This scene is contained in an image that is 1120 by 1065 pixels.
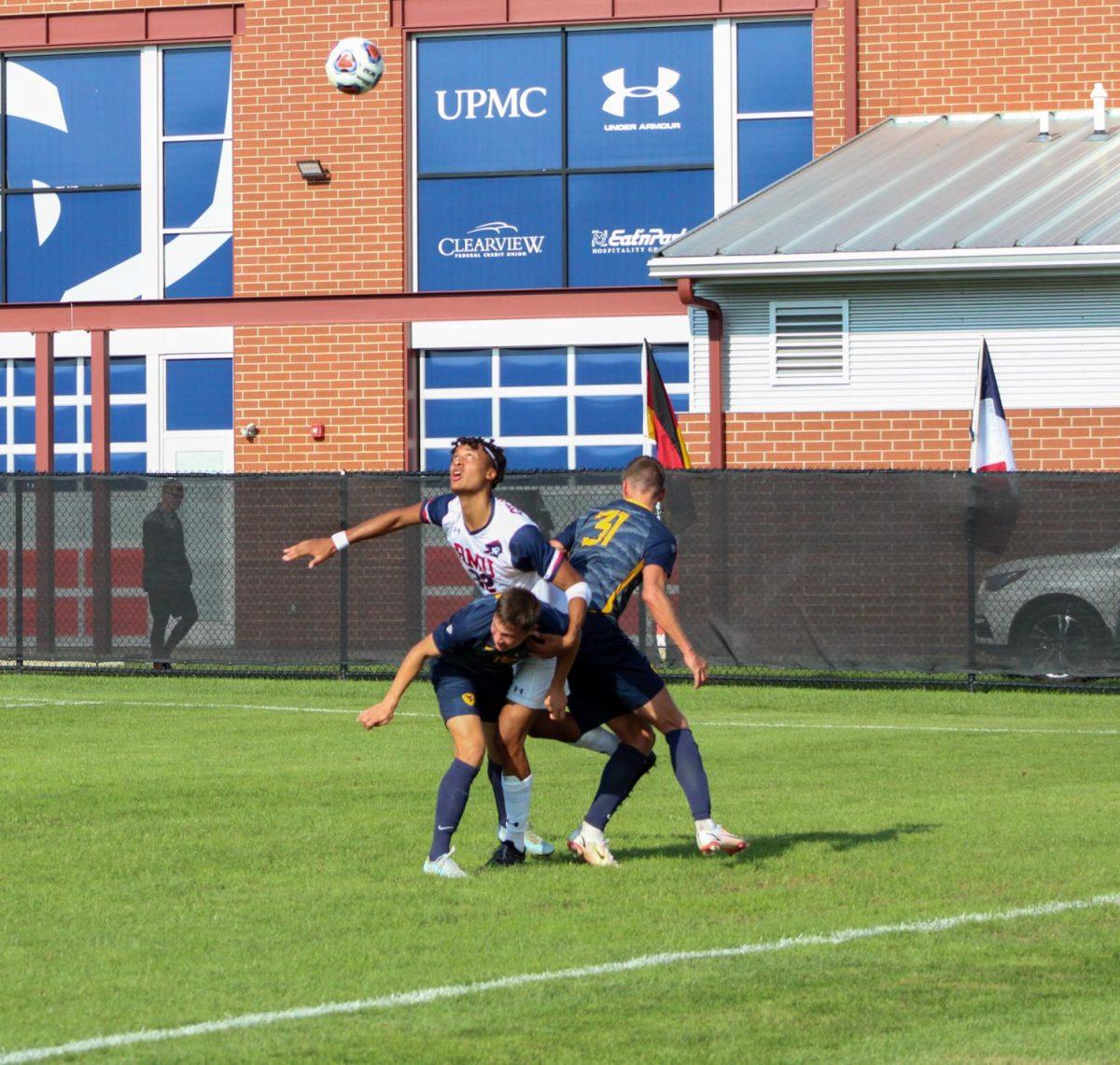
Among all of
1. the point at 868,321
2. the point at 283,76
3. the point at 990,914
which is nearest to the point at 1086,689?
the point at 868,321

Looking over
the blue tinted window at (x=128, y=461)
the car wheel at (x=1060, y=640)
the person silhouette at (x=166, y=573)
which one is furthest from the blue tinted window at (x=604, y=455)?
the car wheel at (x=1060, y=640)

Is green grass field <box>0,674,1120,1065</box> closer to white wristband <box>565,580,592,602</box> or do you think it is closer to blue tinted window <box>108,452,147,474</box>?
white wristband <box>565,580,592,602</box>

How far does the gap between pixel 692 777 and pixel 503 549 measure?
133cm

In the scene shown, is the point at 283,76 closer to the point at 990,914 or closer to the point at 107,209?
the point at 107,209

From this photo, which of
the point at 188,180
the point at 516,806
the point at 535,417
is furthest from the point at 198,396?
the point at 516,806

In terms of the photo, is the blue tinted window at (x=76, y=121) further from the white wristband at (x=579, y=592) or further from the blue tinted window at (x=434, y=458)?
the white wristband at (x=579, y=592)

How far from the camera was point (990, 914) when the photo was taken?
8211 millimetres

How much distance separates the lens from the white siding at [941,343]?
2341cm

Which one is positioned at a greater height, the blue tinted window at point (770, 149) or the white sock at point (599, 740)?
the blue tinted window at point (770, 149)

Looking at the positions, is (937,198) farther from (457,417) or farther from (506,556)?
(506,556)

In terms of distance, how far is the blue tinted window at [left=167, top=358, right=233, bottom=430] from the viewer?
27.6 metres

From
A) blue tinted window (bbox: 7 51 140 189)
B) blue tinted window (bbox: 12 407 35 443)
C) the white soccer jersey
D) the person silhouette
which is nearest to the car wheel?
the person silhouette

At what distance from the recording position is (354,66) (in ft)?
78.4

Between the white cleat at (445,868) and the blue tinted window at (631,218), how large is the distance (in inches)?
702
